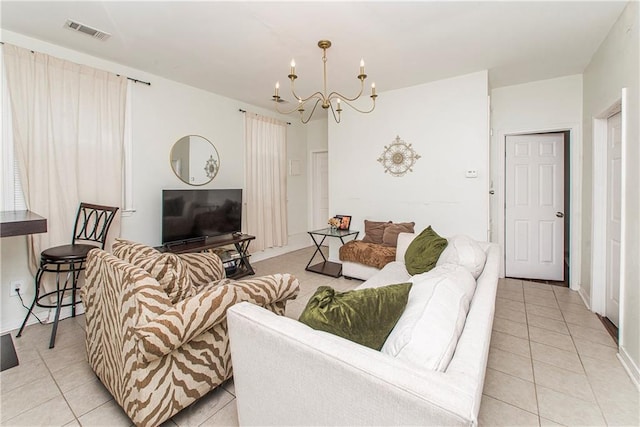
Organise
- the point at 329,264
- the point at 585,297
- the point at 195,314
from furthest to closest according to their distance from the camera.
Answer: the point at 329,264
the point at 585,297
the point at 195,314

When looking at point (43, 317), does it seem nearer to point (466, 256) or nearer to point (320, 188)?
point (466, 256)

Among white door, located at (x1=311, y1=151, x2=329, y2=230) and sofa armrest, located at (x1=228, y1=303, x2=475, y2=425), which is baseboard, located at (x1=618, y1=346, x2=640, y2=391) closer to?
sofa armrest, located at (x1=228, y1=303, x2=475, y2=425)

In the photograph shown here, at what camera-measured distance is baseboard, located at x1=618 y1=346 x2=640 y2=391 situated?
1.88m

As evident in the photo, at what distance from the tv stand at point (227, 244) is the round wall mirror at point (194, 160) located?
86 centimetres

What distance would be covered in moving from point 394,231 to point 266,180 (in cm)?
241

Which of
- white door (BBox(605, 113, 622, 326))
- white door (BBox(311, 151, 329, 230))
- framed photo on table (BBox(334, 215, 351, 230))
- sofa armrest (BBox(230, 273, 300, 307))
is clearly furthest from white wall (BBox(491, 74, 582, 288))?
sofa armrest (BBox(230, 273, 300, 307))

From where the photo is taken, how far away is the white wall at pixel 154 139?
268 centimetres

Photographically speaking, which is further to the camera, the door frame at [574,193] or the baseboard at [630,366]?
the door frame at [574,193]

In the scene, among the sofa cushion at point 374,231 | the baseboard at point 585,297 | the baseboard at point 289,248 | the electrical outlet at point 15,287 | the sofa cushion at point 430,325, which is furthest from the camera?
the baseboard at point 289,248

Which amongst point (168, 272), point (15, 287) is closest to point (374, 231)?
point (168, 272)

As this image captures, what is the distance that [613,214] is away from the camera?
8.93 ft

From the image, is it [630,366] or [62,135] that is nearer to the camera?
[630,366]

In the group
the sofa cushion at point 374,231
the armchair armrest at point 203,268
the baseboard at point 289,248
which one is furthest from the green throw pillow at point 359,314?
the baseboard at point 289,248

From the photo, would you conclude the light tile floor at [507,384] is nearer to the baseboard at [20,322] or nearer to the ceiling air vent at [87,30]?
the baseboard at [20,322]
